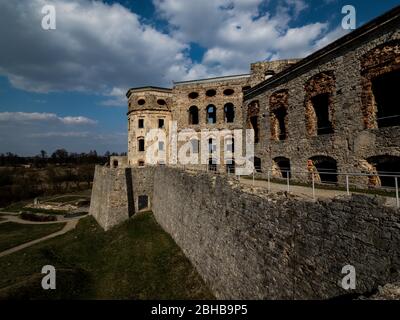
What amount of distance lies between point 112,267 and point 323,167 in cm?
1351

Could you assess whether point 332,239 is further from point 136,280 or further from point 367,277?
point 136,280

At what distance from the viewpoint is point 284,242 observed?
→ 7.54 m

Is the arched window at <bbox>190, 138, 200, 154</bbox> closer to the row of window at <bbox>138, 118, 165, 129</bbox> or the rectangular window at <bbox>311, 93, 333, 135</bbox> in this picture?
the row of window at <bbox>138, 118, 165, 129</bbox>

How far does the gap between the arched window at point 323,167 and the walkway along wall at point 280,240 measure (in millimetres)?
4931

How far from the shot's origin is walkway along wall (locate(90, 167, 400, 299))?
5273 mm

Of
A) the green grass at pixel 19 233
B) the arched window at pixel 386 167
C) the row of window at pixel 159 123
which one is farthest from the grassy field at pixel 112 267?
the row of window at pixel 159 123

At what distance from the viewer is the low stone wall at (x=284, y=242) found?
5.25 meters

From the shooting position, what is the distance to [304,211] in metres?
6.87

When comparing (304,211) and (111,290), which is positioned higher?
(304,211)

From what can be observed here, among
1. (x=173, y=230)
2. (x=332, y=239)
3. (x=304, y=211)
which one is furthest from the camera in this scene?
(x=173, y=230)

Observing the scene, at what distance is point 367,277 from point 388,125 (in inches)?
283

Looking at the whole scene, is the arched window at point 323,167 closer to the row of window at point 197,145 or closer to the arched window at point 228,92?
the row of window at point 197,145

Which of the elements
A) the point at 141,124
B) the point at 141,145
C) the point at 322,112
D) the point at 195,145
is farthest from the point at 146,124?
the point at 322,112

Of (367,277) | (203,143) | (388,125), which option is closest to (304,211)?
(367,277)
